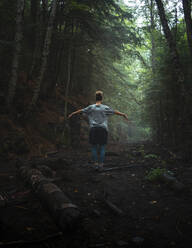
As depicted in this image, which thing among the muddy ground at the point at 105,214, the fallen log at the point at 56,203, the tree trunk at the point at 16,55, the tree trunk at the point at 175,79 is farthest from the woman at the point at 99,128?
the tree trunk at the point at 16,55

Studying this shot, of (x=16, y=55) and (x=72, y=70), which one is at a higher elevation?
(x=72, y=70)

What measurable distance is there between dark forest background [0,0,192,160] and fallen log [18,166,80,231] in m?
4.62

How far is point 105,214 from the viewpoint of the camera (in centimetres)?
384

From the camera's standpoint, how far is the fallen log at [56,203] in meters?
3.13

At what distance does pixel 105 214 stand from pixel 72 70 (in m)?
12.9

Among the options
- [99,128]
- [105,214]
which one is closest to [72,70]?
[99,128]

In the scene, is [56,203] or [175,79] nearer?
[56,203]

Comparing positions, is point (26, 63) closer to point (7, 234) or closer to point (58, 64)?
point (58, 64)

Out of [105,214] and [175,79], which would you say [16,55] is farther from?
[105,214]

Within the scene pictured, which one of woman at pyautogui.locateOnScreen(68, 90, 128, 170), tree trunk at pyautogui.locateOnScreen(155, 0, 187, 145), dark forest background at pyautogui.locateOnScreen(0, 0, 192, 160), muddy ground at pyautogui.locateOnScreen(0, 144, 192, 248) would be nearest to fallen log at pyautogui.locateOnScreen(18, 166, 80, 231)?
muddy ground at pyautogui.locateOnScreen(0, 144, 192, 248)

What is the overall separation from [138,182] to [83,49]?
1187cm

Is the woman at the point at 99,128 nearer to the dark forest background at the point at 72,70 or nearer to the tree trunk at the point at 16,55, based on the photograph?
the dark forest background at the point at 72,70

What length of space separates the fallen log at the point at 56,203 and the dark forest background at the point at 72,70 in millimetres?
4622

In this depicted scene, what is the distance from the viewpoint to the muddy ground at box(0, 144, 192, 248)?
9.43ft
